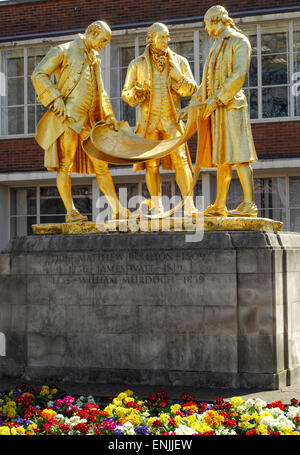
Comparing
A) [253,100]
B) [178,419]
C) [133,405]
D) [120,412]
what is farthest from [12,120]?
[178,419]

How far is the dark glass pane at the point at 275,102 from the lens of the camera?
16.5 metres

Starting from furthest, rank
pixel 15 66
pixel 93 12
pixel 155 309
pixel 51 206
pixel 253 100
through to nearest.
→ pixel 51 206 < pixel 15 66 < pixel 93 12 < pixel 253 100 < pixel 155 309

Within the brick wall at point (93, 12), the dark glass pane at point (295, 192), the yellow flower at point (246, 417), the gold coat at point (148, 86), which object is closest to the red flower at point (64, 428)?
the yellow flower at point (246, 417)

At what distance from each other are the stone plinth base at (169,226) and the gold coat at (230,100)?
80 cm

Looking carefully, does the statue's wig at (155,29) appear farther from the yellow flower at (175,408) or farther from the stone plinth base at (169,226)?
the yellow flower at (175,408)

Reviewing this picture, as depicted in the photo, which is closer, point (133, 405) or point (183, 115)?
point (133, 405)

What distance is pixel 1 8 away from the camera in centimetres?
1858

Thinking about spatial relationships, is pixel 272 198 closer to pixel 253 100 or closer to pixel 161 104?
pixel 253 100

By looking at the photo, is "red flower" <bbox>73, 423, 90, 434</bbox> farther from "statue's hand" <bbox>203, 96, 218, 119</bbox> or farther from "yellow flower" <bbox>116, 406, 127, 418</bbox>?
"statue's hand" <bbox>203, 96, 218, 119</bbox>

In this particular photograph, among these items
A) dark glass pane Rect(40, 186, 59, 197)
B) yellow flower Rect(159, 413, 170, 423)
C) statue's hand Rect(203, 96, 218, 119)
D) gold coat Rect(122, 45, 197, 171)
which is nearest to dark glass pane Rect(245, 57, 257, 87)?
dark glass pane Rect(40, 186, 59, 197)

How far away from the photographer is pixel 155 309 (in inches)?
304

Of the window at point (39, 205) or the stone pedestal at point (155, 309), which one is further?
the window at point (39, 205)

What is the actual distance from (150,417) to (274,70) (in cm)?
1247
